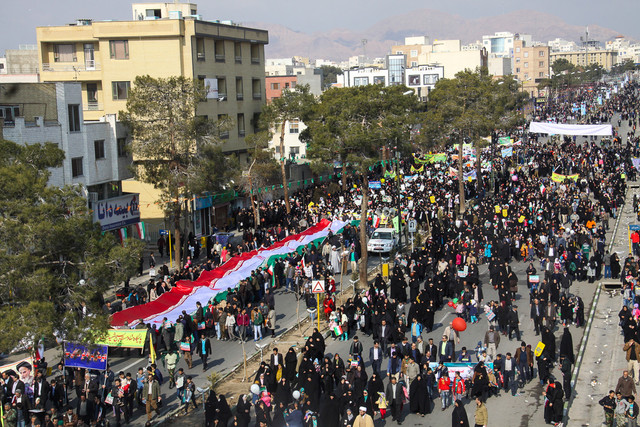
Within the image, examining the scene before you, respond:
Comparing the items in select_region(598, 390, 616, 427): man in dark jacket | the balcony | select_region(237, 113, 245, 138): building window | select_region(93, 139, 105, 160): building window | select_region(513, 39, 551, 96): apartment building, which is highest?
select_region(513, 39, 551, 96): apartment building

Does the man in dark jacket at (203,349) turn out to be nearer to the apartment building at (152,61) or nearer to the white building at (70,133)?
the white building at (70,133)

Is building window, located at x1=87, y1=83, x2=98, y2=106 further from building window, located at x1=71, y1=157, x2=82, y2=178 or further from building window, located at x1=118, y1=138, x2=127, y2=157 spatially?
building window, located at x1=71, y1=157, x2=82, y2=178

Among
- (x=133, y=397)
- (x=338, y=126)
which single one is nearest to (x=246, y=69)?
(x=338, y=126)

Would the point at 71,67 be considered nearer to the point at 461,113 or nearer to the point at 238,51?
the point at 238,51

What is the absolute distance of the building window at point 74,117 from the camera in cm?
3158

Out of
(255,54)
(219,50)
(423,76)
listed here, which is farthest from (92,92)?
(423,76)

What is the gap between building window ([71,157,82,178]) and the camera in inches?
1247

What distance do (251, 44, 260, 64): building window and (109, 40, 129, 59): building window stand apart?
9.56 meters

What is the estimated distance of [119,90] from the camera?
140 feet

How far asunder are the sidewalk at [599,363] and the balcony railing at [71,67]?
30221 millimetres

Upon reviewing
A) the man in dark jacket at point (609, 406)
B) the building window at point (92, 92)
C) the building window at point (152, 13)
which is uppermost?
the building window at point (152, 13)

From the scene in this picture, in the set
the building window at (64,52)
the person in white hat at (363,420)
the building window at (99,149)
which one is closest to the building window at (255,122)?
the building window at (64,52)

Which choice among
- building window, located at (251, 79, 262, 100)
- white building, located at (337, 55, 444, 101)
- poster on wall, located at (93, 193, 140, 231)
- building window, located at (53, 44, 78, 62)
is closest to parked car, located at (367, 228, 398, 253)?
poster on wall, located at (93, 193, 140, 231)

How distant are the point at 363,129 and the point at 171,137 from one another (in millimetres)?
9086
